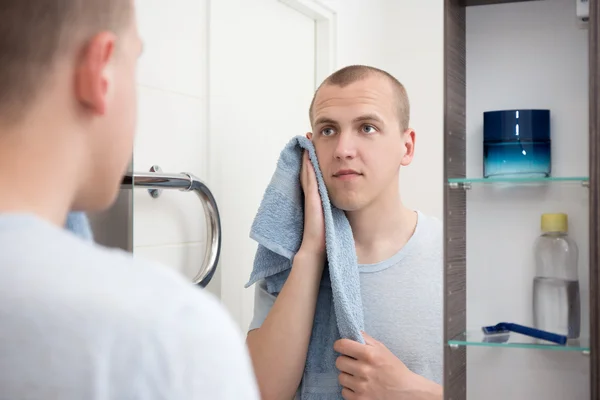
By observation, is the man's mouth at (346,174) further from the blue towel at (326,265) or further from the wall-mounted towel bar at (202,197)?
the wall-mounted towel bar at (202,197)

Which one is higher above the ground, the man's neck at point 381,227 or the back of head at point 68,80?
the back of head at point 68,80

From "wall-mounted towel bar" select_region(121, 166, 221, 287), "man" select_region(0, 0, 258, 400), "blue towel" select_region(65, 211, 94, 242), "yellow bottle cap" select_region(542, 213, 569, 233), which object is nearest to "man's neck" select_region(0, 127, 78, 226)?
"man" select_region(0, 0, 258, 400)

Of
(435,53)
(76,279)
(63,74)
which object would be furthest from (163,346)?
(435,53)

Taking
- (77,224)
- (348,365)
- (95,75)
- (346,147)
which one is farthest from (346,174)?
(95,75)

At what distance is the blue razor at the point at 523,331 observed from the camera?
911 mm

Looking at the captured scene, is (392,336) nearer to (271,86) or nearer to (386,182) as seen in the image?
(386,182)

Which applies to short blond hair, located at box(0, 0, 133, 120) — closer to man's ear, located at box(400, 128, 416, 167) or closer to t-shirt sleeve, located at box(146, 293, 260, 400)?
t-shirt sleeve, located at box(146, 293, 260, 400)

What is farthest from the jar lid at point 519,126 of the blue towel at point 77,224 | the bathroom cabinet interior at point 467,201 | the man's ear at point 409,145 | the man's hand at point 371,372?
the blue towel at point 77,224

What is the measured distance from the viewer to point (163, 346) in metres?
0.30

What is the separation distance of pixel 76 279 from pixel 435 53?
2.33 feet

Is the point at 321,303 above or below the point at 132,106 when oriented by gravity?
below

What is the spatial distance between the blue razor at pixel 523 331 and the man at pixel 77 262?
685 millimetres

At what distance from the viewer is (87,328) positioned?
291 mm

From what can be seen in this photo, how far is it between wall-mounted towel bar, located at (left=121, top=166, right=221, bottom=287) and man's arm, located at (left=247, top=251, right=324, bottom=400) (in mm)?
112
